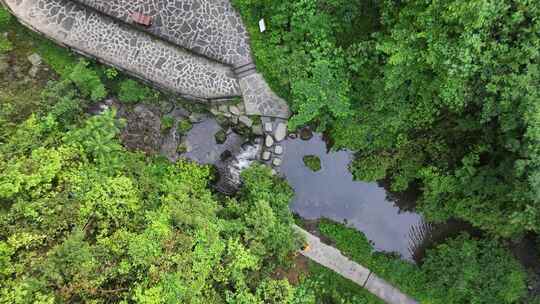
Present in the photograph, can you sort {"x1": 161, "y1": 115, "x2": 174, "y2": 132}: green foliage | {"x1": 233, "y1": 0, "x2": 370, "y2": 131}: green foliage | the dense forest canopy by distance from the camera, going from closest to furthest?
1. the dense forest canopy
2. {"x1": 233, "y1": 0, "x2": 370, "y2": 131}: green foliage
3. {"x1": 161, "y1": 115, "x2": 174, "y2": 132}: green foliage

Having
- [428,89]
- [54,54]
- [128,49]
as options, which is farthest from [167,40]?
[428,89]

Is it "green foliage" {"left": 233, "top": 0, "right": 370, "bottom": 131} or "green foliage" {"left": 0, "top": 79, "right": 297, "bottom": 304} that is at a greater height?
"green foliage" {"left": 233, "top": 0, "right": 370, "bottom": 131}

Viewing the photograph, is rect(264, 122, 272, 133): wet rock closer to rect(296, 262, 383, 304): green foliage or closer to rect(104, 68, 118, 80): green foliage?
rect(296, 262, 383, 304): green foliage

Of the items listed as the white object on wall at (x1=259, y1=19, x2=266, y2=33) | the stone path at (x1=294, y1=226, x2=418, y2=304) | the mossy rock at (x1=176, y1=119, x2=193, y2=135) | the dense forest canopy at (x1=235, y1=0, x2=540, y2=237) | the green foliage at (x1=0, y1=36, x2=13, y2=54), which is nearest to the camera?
the dense forest canopy at (x1=235, y1=0, x2=540, y2=237)

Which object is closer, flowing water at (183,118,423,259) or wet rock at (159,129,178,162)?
wet rock at (159,129,178,162)

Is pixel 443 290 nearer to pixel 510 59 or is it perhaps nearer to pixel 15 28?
pixel 510 59

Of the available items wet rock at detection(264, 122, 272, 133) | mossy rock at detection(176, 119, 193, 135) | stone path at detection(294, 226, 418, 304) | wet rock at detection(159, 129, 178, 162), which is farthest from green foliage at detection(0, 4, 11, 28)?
stone path at detection(294, 226, 418, 304)

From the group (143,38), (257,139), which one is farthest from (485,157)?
(143,38)

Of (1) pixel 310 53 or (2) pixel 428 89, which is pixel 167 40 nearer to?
(1) pixel 310 53
